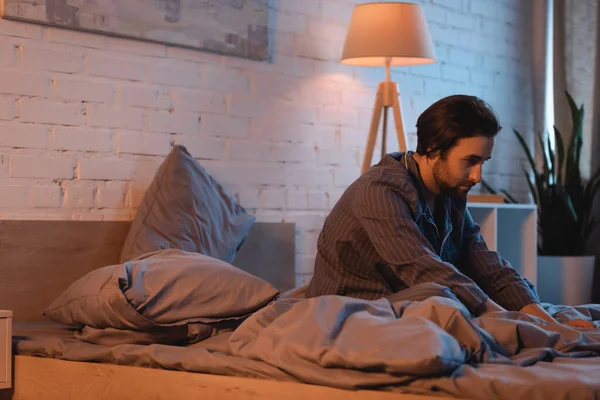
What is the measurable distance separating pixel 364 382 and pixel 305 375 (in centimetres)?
14

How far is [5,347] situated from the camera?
2.47m

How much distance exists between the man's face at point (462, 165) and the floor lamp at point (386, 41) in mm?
1162

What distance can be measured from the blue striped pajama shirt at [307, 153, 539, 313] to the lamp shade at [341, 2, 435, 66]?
1048 mm

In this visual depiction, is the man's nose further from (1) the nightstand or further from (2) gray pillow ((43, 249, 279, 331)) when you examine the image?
(1) the nightstand

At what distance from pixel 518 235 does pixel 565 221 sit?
39cm

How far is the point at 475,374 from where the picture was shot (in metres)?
1.78

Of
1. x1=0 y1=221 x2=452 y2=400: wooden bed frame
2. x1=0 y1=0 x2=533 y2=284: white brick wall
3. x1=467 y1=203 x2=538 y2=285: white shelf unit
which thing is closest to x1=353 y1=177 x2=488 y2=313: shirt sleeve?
x1=0 y1=221 x2=452 y2=400: wooden bed frame

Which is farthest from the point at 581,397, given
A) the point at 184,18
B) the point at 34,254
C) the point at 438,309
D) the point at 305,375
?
the point at 184,18

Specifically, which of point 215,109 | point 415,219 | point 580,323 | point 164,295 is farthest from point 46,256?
point 580,323

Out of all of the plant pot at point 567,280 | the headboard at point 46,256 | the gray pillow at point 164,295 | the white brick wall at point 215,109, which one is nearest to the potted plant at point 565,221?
the plant pot at point 567,280

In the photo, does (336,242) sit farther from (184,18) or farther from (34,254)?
(184,18)

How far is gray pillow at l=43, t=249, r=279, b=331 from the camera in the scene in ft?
7.93

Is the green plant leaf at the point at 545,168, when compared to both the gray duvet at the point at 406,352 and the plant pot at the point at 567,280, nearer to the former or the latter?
the plant pot at the point at 567,280

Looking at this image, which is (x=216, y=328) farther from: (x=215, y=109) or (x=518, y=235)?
(x=518, y=235)
